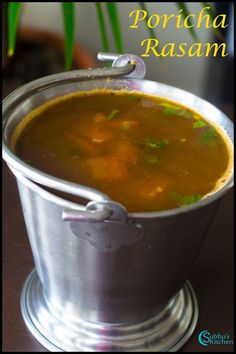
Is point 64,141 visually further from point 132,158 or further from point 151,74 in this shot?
point 151,74

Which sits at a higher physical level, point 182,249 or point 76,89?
point 76,89

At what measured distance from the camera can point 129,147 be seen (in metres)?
1.02

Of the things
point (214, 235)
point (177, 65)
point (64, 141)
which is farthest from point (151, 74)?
point (64, 141)

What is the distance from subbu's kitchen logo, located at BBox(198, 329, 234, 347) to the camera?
107 centimetres

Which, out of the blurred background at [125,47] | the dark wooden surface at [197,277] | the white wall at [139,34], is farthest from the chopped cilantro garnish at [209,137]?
the white wall at [139,34]

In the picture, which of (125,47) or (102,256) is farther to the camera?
(125,47)

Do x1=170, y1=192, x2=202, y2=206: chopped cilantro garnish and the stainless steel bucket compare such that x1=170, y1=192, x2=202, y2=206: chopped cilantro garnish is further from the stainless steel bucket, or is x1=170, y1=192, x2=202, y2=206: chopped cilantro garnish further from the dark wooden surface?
the dark wooden surface

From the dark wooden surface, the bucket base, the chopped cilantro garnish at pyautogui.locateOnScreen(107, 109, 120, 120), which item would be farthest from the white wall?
the bucket base

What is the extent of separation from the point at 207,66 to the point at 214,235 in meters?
1.70

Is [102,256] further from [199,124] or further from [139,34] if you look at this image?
[139,34]

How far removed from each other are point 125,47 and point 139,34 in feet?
0.37

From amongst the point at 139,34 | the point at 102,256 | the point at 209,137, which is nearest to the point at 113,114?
the point at 209,137

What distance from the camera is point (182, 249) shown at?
36.4 inches

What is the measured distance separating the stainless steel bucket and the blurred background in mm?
1349
